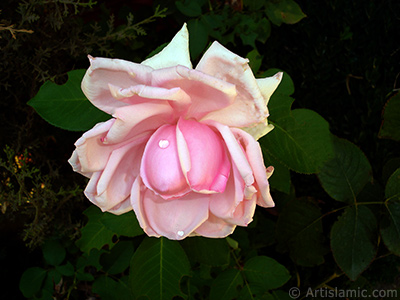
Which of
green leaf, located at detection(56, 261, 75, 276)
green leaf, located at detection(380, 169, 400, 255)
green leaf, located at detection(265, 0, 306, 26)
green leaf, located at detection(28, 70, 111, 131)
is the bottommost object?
green leaf, located at detection(56, 261, 75, 276)

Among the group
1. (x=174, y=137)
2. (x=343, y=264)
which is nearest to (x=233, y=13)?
(x=174, y=137)

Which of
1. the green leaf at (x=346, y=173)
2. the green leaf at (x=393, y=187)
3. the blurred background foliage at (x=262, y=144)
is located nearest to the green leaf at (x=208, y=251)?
the blurred background foliage at (x=262, y=144)

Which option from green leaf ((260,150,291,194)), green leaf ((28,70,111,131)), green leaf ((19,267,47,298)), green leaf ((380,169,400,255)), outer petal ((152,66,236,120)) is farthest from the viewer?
green leaf ((19,267,47,298))

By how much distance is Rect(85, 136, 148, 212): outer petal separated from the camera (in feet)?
1.97

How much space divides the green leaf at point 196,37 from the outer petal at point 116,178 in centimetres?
50

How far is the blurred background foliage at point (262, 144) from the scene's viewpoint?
96 centimetres

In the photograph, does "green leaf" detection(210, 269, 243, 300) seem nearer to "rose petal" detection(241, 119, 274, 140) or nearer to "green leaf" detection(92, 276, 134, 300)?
"green leaf" detection(92, 276, 134, 300)

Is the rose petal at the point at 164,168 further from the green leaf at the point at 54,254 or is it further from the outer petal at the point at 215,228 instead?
the green leaf at the point at 54,254

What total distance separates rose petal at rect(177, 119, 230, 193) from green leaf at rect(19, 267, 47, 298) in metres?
0.87

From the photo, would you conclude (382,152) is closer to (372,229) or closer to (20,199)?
(372,229)

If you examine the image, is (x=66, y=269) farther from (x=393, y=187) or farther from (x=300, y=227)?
(x=393, y=187)

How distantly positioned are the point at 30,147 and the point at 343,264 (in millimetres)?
979

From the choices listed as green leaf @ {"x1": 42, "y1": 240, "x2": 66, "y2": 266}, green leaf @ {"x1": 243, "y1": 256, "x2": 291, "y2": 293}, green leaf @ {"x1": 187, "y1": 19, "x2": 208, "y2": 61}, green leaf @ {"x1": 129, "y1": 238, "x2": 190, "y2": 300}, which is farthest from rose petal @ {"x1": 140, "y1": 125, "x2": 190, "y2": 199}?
green leaf @ {"x1": 42, "y1": 240, "x2": 66, "y2": 266}

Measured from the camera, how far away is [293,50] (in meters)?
1.39
